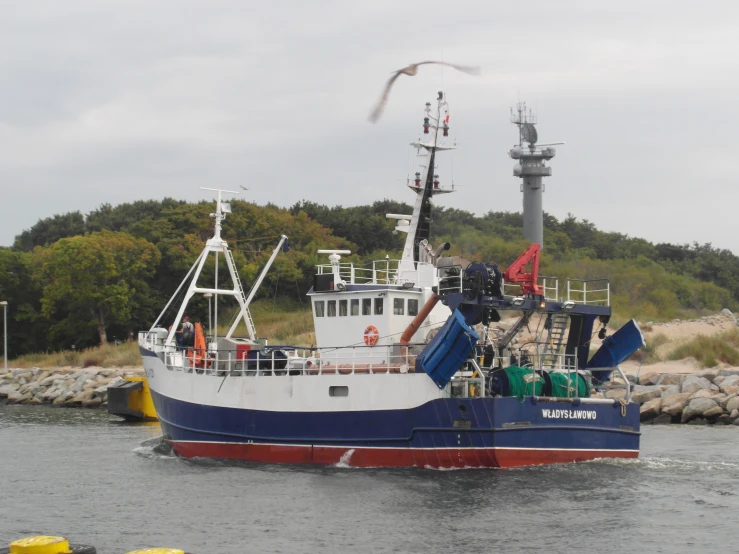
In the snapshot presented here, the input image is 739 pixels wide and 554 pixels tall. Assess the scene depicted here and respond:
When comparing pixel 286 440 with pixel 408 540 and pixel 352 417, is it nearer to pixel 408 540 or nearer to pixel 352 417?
pixel 352 417

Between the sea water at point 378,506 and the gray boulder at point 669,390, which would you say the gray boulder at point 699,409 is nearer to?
the gray boulder at point 669,390

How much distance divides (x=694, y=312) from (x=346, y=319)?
152ft

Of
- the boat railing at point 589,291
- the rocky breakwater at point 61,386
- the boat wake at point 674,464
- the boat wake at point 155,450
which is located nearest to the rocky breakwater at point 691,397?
the boat railing at point 589,291

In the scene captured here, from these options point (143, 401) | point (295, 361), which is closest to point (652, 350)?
point (143, 401)

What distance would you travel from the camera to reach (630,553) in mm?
17656

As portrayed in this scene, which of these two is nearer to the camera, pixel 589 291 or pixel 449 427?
pixel 449 427

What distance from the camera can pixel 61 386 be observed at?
55750 millimetres

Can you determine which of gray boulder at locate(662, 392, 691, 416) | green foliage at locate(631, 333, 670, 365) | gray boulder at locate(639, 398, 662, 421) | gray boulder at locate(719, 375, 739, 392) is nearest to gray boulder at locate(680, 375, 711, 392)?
gray boulder at locate(719, 375, 739, 392)

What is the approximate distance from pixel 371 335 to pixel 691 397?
54.5 feet

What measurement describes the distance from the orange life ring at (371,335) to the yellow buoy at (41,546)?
14.0m

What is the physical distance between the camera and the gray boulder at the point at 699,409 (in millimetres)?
36969

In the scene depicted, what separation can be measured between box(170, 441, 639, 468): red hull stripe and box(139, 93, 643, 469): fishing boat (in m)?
0.03

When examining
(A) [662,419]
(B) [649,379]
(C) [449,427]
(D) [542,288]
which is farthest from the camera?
(B) [649,379]

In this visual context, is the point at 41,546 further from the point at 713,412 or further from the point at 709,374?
the point at 709,374
